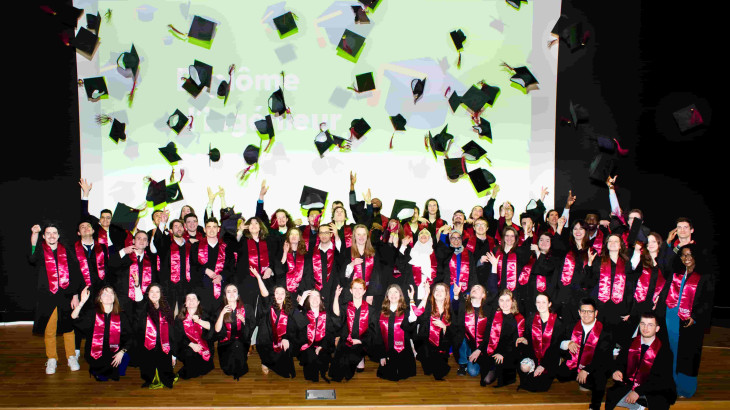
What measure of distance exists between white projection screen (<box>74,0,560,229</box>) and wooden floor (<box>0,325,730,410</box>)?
81.8 inches

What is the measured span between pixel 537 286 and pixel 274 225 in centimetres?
233

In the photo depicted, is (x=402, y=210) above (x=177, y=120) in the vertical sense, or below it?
below

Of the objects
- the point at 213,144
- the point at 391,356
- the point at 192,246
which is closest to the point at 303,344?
the point at 391,356

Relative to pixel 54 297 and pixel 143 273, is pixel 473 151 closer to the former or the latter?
pixel 143 273

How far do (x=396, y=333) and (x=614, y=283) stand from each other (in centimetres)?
165

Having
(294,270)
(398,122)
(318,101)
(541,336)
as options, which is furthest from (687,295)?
(318,101)

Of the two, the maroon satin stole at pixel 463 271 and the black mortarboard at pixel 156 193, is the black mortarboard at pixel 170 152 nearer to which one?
the black mortarboard at pixel 156 193

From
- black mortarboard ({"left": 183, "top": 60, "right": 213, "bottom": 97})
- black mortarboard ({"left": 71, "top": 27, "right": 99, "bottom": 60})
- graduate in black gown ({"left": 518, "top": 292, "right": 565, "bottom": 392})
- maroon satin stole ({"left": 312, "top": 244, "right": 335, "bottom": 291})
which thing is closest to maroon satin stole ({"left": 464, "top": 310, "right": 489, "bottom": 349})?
graduate in black gown ({"left": 518, "top": 292, "right": 565, "bottom": 392})

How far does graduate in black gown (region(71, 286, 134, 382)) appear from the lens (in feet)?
13.0

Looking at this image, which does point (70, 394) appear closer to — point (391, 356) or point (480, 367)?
point (391, 356)

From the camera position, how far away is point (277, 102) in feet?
18.5

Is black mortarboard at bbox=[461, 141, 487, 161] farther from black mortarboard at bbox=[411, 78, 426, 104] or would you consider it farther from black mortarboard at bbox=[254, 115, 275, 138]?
black mortarboard at bbox=[254, 115, 275, 138]

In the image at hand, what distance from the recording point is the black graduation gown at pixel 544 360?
384 centimetres

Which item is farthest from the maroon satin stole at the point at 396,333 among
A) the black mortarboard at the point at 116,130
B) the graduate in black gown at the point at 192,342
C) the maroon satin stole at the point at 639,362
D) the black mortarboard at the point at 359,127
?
the black mortarboard at the point at 116,130
